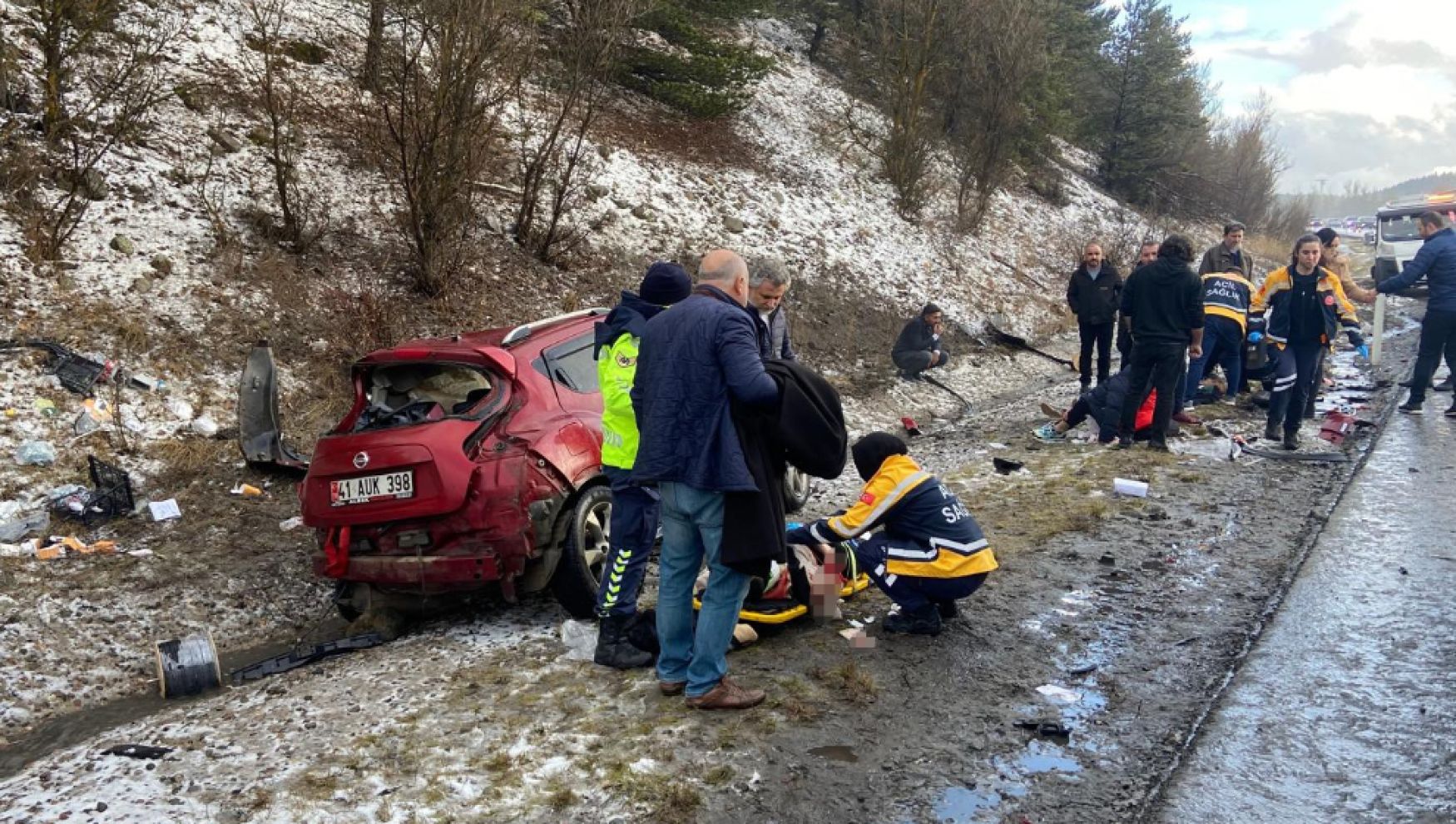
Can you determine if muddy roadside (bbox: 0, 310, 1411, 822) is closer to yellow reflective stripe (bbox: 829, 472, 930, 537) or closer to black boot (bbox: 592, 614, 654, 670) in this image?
black boot (bbox: 592, 614, 654, 670)

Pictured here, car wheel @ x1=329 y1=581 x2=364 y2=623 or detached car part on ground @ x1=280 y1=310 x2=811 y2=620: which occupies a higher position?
detached car part on ground @ x1=280 y1=310 x2=811 y2=620

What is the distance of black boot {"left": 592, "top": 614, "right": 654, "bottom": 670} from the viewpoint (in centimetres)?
457

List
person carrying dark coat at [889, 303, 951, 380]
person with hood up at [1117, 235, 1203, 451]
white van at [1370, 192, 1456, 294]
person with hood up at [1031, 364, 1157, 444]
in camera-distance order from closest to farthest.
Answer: person with hood up at [1117, 235, 1203, 451], person with hood up at [1031, 364, 1157, 444], person carrying dark coat at [889, 303, 951, 380], white van at [1370, 192, 1456, 294]

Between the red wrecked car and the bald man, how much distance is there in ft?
3.71

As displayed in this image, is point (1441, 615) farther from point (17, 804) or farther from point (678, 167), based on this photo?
point (678, 167)

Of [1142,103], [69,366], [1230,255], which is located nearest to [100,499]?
[69,366]

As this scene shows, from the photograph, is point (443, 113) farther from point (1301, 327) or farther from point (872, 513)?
point (1301, 327)

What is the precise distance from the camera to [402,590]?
201 inches

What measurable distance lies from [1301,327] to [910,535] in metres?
6.15

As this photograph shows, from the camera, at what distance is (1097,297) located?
10.7m

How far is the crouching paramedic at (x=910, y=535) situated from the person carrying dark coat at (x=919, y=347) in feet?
26.1

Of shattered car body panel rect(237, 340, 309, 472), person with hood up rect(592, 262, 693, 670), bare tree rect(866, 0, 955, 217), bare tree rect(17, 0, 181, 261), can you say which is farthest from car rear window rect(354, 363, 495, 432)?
bare tree rect(866, 0, 955, 217)

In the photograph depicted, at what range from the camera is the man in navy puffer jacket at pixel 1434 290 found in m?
9.26

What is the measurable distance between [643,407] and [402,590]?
2017 millimetres
